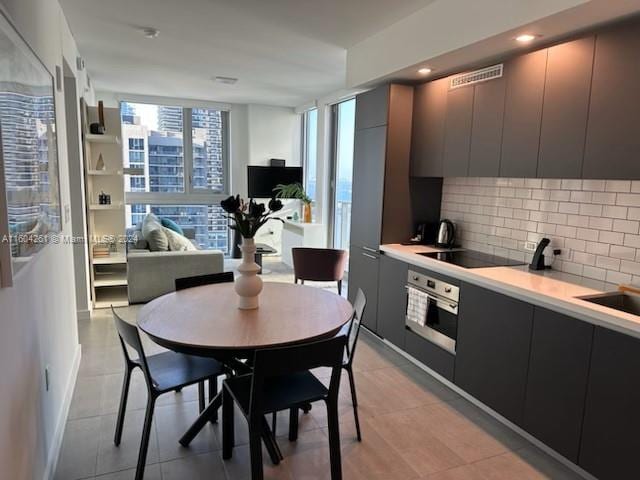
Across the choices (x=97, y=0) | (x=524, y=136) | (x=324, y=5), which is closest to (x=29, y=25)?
(x=97, y=0)

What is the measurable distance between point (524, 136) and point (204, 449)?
8.65ft

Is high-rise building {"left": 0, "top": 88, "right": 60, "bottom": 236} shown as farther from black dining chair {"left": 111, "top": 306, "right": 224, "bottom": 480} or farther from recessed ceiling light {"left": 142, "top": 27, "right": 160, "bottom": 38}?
recessed ceiling light {"left": 142, "top": 27, "right": 160, "bottom": 38}

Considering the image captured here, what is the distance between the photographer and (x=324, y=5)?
2969 millimetres

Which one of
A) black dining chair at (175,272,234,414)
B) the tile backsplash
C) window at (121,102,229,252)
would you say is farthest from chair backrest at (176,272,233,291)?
window at (121,102,229,252)

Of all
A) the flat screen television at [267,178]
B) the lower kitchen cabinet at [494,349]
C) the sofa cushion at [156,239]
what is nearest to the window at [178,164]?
the flat screen television at [267,178]

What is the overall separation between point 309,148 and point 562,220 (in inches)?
201

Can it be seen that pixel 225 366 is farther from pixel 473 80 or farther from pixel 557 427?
pixel 473 80

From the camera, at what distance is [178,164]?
7242 mm

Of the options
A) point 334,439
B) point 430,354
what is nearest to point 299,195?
point 430,354

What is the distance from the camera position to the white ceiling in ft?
10.0

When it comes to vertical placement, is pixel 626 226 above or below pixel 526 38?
below

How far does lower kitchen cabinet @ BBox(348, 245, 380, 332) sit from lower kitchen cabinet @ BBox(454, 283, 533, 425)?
1094 mm

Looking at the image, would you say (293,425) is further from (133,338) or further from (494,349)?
(494,349)

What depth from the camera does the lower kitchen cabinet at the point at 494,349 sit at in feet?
8.13
